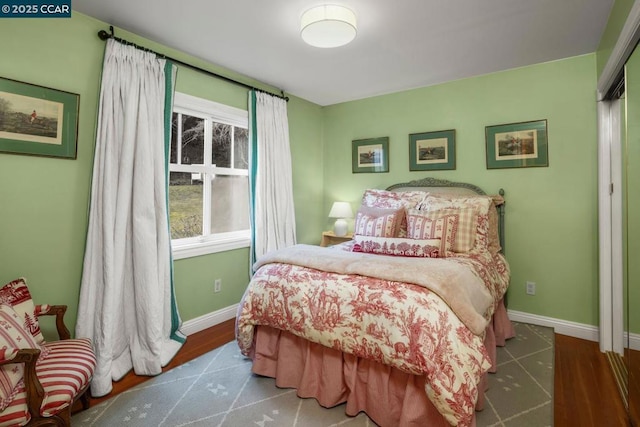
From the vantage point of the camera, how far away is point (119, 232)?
2.27 metres

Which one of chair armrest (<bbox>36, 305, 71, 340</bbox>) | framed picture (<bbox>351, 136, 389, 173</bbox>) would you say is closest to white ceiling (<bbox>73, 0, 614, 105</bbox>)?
framed picture (<bbox>351, 136, 389, 173</bbox>)

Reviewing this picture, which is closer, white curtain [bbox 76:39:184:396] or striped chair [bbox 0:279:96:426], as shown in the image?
striped chair [bbox 0:279:96:426]

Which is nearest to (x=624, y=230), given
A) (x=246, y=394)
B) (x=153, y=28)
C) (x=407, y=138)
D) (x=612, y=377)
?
(x=612, y=377)

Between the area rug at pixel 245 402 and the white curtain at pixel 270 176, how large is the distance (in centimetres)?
139

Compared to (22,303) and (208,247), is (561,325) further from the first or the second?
(22,303)

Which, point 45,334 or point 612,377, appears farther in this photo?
point 612,377

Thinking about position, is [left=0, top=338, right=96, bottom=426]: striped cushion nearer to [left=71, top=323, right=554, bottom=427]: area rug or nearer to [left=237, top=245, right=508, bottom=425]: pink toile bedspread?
[left=71, top=323, right=554, bottom=427]: area rug

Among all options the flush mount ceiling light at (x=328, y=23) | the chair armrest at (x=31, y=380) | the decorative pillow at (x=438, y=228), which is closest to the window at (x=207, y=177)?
the flush mount ceiling light at (x=328, y=23)

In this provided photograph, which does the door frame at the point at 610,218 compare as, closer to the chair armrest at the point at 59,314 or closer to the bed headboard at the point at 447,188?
the bed headboard at the point at 447,188

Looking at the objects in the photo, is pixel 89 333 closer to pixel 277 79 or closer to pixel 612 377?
pixel 277 79

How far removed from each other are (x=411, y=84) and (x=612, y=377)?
3023mm

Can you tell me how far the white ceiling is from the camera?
212 cm

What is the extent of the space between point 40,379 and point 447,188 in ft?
11.2

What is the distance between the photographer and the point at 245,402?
196 cm
